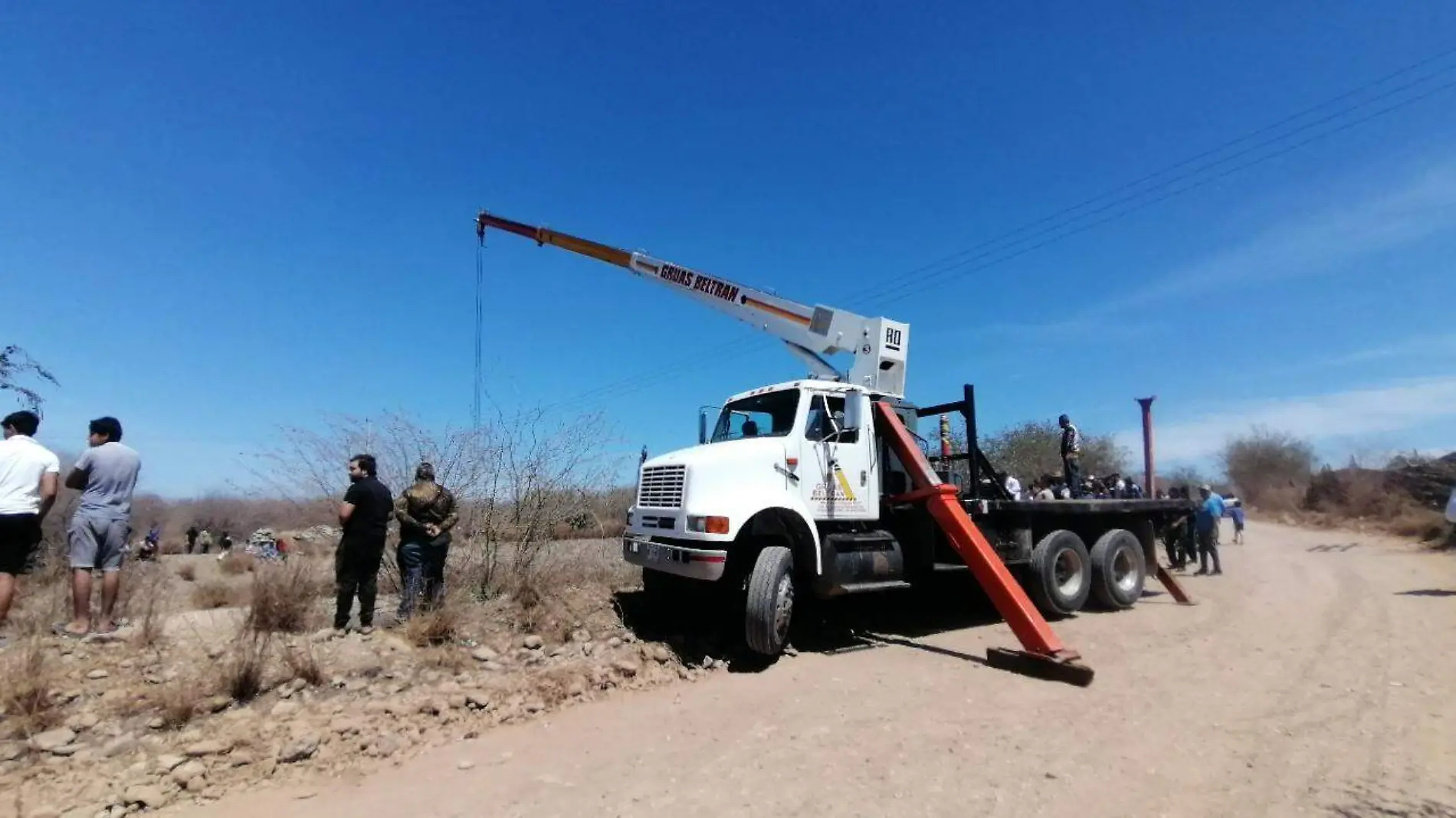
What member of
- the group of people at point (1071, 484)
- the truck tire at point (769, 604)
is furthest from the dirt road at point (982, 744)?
the group of people at point (1071, 484)

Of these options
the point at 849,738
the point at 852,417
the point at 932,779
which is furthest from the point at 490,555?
the point at 932,779

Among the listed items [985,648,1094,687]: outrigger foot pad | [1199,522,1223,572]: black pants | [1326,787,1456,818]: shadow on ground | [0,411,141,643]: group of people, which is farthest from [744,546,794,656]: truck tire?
[1199,522,1223,572]: black pants

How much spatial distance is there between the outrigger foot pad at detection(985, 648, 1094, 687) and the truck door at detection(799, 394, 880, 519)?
184 centimetres

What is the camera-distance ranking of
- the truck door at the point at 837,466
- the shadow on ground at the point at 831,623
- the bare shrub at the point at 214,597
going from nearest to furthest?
the shadow on ground at the point at 831,623 < the truck door at the point at 837,466 < the bare shrub at the point at 214,597

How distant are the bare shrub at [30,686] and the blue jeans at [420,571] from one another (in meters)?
2.30

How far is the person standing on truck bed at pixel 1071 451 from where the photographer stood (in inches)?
404

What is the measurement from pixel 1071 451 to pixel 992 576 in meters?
4.25

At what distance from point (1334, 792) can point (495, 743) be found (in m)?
4.59

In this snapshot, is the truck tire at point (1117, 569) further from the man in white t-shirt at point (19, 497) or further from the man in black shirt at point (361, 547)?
the man in white t-shirt at point (19, 497)

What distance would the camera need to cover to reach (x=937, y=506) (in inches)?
291

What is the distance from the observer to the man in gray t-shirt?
5223 mm

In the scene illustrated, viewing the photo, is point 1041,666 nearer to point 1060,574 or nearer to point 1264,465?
point 1060,574

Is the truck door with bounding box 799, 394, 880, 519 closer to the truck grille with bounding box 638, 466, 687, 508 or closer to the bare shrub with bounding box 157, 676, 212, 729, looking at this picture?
the truck grille with bounding box 638, 466, 687, 508

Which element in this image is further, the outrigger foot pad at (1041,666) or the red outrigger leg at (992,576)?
the red outrigger leg at (992,576)
